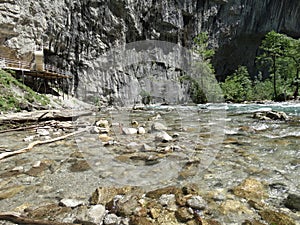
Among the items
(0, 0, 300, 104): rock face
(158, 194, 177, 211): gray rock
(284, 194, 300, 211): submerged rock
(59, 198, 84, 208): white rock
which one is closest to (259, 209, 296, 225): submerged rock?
(284, 194, 300, 211): submerged rock

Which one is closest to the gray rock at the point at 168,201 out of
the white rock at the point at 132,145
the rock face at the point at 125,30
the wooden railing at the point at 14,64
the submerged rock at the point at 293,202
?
the submerged rock at the point at 293,202

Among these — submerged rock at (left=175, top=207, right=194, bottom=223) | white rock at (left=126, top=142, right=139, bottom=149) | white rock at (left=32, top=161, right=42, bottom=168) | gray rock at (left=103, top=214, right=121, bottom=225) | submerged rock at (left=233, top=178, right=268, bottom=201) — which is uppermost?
white rock at (left=126, top=142, right=139, bottom=149)

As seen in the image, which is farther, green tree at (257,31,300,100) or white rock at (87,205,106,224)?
green tree at (257,31,300,100)

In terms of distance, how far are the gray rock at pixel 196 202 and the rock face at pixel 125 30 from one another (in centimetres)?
2007

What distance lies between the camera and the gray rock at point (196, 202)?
1.51 m

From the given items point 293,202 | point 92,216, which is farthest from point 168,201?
point 293,202

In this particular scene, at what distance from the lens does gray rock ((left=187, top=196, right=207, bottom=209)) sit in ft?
4.97

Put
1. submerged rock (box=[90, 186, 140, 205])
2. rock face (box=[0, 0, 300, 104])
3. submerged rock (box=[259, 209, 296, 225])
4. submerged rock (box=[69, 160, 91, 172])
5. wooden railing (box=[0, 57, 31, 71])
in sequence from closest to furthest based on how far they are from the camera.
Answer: submerged rock (box=[259, 209, 296, 225])
submerged rock (box=[90, 186, 140, 205])
submerged rock (box=[69, 160, 91, 172])
wooden railing (box=[0, 57, 31, 71])
rock face (box=[0, 0, 300, 104])

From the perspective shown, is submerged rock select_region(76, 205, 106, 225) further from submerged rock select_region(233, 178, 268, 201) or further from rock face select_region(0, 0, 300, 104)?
rock face select_region(0, 0, 300, 104)

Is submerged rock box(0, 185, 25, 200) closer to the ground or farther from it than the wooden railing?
closer to the ground

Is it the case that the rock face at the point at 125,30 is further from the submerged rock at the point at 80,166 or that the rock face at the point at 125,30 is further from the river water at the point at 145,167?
the submerged rock at the point at 80,166

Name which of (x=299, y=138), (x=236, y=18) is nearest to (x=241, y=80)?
(x=236, y=18)

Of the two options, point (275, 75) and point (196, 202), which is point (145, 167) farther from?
point (275, 75)

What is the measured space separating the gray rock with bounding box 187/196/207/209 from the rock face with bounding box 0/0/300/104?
20.1m
